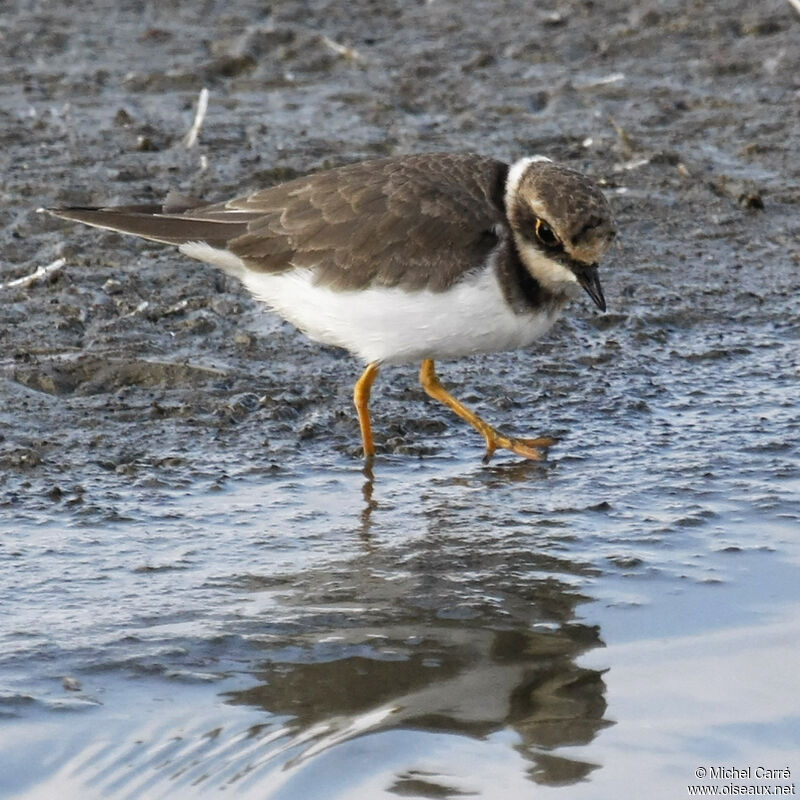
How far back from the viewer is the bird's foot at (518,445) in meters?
6.29

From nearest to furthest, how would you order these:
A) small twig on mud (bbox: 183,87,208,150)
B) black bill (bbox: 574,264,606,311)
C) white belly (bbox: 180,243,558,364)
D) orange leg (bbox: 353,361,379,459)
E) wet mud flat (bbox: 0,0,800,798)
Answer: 1. wet mud flat (bbox: 0,0,800,798)
2. white belly (bbox: 180,243,558,364)
3. black bill (bbox: 574,264,606,311)
4. orange leg (bbox: 353,361,379,459)
5. small twig on mud (bbox: 183,87,208,150)

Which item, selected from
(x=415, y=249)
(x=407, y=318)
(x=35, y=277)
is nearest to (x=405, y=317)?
(x=407, y=318)

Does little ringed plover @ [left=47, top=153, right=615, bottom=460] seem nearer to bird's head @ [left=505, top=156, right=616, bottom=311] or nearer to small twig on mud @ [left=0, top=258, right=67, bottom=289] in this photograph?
bird's head @ [left=505, top=156, right=616, bottom=311]

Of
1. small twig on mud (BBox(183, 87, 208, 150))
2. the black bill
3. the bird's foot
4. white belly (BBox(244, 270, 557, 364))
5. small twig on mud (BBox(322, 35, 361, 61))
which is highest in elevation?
small twig on mud (BBox(322, 35, 361, 61))

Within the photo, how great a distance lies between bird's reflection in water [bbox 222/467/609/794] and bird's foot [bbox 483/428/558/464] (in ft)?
2.41

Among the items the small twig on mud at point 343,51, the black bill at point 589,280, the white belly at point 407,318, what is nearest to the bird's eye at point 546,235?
the black bill at point 589,280

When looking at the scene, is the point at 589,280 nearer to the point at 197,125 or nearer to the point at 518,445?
the point at 518,445

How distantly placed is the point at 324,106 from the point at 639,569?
16.6 ft

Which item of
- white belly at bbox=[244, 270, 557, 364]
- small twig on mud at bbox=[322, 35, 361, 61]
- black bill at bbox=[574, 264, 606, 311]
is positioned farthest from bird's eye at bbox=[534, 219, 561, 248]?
small twig on mud at bbox=[322, 35, 361, 61]

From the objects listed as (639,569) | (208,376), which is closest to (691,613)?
(639,569)

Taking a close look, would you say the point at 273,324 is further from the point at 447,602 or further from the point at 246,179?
the point at 447,602

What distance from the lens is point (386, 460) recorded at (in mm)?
6277

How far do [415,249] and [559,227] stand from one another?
56cm

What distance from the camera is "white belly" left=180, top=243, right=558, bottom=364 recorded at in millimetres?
5859
